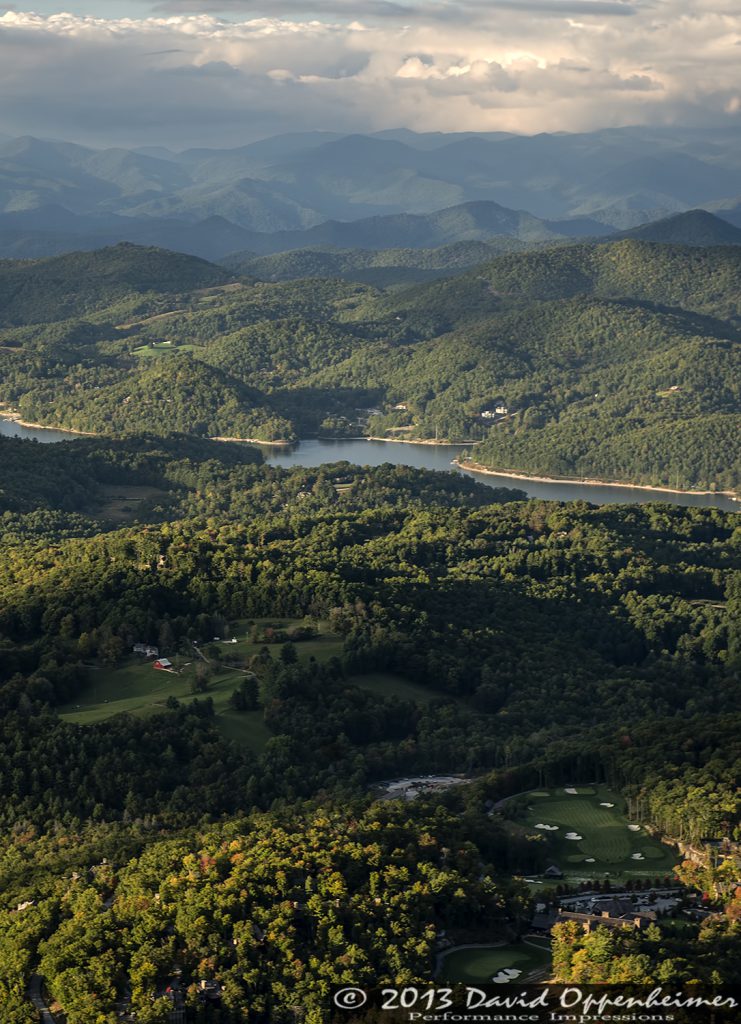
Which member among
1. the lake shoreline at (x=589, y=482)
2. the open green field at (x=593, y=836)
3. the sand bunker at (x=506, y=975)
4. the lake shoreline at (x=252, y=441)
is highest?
the sand bunker at (x=506, y=975)

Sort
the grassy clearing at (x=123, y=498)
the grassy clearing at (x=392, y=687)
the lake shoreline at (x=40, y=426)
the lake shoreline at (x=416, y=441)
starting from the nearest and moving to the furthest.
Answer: the grassy clearing at (x=392, y=687) < the grassy clearing at (x=123, y=498) < the lake shoreline at (x=40, y=426) < the lake shoreline at (x=416, y=441)

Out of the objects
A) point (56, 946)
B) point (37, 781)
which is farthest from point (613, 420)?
point (56, 946)

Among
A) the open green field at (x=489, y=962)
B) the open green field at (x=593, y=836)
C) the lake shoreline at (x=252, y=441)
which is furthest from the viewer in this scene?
the lake shoreline at (x=252, y=441)

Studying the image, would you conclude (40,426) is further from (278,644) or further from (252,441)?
(278,644)

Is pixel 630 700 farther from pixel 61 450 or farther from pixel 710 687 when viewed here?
pixel 61 450

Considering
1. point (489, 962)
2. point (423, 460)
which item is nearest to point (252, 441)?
point (423, 460)

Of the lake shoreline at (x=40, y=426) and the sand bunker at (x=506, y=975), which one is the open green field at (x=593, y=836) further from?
the lake shoreline at (x=40, y=426)

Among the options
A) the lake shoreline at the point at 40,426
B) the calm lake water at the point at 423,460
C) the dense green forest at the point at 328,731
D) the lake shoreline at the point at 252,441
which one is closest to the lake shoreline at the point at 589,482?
the calm lake water at the point at 423,460
